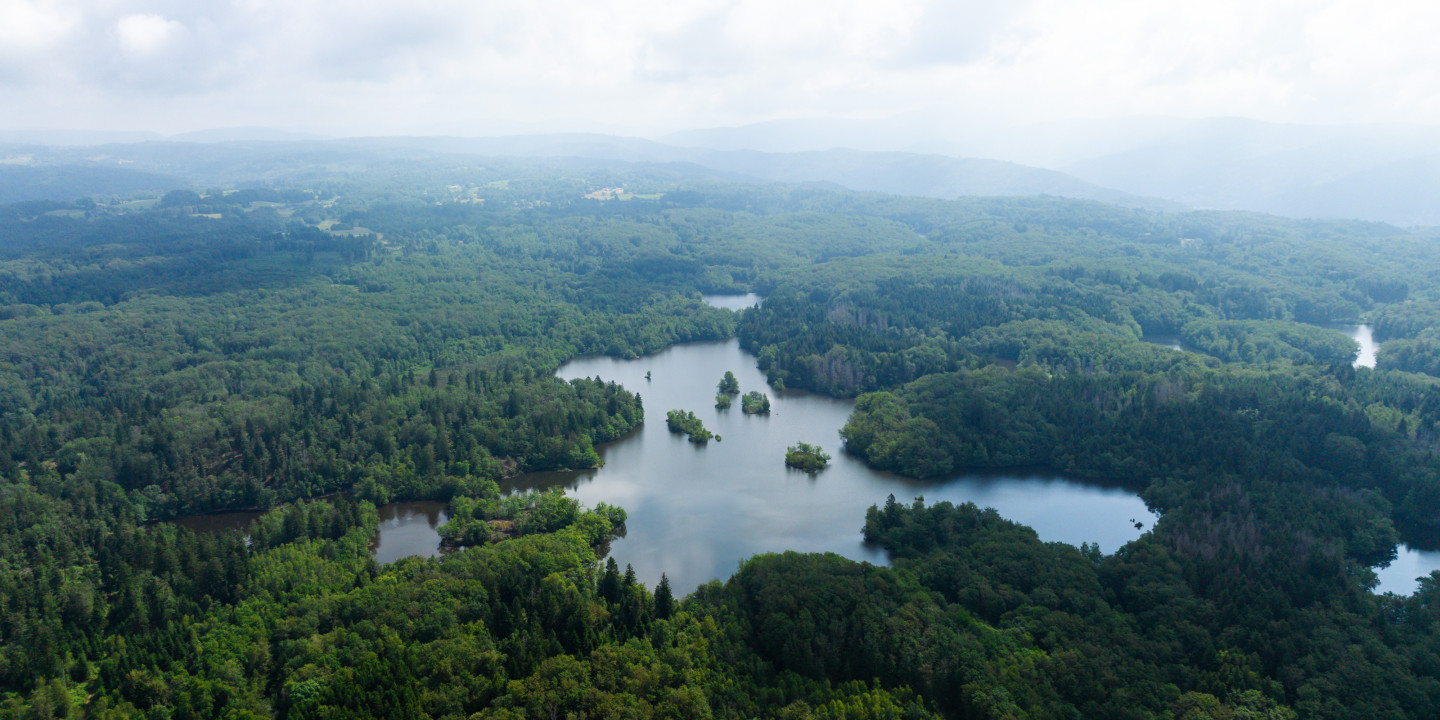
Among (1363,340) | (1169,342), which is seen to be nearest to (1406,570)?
(1169,342)

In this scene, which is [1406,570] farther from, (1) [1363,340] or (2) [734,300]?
(2) [734,300]

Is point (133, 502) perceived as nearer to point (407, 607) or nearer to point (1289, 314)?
point (407, 607)

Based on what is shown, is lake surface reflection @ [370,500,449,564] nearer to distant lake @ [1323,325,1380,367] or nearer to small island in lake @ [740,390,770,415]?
small island in lake @ [740,390,770,415]

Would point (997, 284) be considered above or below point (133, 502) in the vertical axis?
above

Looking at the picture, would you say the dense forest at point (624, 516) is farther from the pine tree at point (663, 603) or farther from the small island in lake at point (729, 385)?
the small island in lake at point (729, 385)

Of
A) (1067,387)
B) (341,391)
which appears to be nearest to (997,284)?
(1067,387)

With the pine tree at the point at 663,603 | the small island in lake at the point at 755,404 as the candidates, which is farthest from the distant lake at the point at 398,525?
the small island in lake at the point at 755,404
